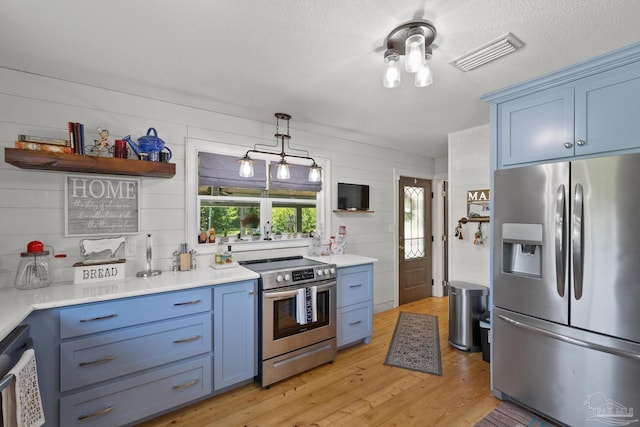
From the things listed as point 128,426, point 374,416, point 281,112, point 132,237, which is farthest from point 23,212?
point 374,416

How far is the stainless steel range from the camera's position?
7.73 ft

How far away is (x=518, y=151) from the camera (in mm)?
2146

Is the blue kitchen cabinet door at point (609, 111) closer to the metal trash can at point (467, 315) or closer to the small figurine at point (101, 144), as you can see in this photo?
the metal trash can at point (467, 315)

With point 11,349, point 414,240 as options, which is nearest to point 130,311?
point 11,349

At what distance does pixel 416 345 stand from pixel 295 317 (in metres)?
1.50

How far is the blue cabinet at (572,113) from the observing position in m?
1.68

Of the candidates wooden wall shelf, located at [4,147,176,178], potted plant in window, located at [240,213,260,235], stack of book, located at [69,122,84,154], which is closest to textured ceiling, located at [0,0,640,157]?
stack of book, located at [69,122,84,154]

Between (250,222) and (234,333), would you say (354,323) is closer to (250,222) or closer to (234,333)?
(234,333)

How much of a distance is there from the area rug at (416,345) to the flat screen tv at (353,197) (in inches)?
63.9

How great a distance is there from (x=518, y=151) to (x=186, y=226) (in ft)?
9.47

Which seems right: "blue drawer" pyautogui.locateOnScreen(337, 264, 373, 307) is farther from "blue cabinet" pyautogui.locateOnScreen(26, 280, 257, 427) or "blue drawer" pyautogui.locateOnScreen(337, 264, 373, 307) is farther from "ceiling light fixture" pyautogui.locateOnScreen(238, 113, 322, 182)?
"ceiling light fixture" pyautogui.locateOnScreen(238, 113, 322, 182)

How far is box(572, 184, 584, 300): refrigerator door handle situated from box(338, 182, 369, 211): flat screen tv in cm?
231

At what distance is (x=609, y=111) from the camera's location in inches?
68.5

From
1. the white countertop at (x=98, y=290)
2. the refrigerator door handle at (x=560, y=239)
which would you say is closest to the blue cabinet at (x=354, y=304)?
the white countertop at (x=98, y=290)
